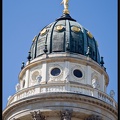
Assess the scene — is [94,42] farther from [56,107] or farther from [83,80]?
[56,107]

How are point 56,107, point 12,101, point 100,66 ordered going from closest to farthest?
point 56,107 → point 12,101 → point 100,66

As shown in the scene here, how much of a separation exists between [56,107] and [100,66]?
8198 mm

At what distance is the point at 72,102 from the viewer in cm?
3177

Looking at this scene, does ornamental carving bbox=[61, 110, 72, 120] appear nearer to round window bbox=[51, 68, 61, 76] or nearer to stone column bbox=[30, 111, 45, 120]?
stone column bbox=[30, 111, 45, 120]

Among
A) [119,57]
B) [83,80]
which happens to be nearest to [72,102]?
[83,80]

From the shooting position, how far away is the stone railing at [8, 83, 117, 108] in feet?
108

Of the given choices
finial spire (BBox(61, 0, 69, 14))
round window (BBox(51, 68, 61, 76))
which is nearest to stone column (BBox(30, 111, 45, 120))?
round window (BBox(51, 68, 61, 76))

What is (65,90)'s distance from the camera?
3262 cm

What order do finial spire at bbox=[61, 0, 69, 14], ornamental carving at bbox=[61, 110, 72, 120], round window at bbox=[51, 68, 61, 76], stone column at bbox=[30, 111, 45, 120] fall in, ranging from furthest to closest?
finial spire at bbox=[61, 0, 69, 14], round window at bbox=[51, 68, 61, 76], stone column at bbox=[30, 111, 45, 120], ornamental carving at bbox=[61, 110, 72, 120]

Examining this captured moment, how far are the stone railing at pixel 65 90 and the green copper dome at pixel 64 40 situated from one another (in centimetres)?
475

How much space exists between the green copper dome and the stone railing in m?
4.75

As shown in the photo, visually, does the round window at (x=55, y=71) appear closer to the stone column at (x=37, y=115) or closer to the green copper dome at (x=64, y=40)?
the green copper dome at (x=64, y=40)

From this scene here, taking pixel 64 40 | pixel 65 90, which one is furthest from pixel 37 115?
pixel 64 40

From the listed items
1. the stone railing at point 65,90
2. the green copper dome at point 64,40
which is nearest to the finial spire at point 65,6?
the green copper dome at point 64,40
